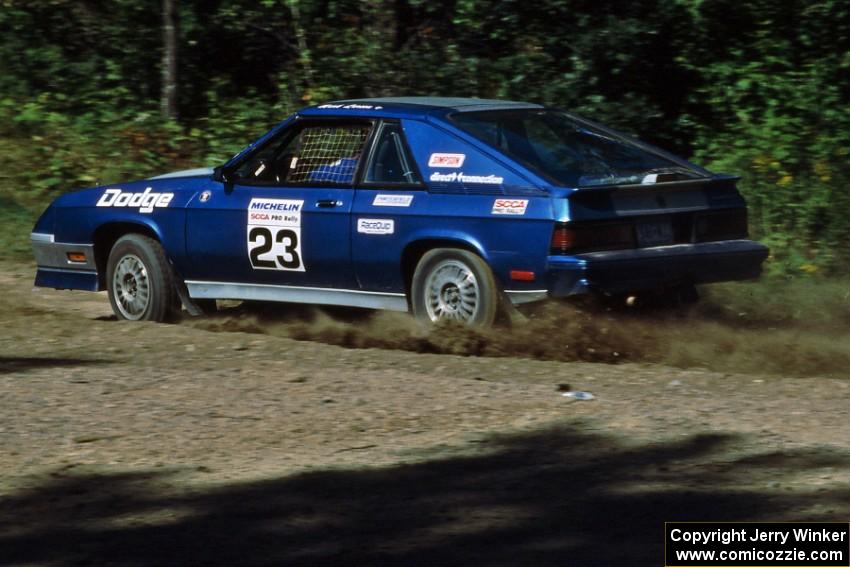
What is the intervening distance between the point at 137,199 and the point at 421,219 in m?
2.43

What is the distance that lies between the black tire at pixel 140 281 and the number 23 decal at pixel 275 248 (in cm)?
82

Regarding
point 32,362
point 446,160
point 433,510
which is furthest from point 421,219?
point 433,510

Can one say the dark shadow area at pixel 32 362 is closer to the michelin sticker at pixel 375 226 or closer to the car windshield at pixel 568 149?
the michelin sticker at pixel 375 226

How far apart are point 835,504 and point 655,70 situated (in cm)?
1068

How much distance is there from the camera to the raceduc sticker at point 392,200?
8891mm

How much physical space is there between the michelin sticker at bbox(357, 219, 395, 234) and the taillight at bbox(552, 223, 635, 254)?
3.89 ft

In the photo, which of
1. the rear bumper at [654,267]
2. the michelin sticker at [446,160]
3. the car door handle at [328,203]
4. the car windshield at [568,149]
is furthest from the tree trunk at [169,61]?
the rear bumper at [654,267]

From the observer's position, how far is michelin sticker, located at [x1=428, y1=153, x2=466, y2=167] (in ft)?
28.7

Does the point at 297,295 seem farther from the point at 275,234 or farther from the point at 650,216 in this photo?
the point at 650,216

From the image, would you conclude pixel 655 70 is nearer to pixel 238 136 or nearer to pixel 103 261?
pixel 238 136

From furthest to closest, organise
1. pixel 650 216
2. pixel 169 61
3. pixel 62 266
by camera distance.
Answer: pixel 169 61
pixel 62 266
pixel 650 216

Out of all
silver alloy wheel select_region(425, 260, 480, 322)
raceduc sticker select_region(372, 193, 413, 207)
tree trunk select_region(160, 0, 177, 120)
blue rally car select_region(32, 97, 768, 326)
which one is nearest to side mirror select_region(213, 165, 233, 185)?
blue rally car select_region(32, 97, 768, 326)

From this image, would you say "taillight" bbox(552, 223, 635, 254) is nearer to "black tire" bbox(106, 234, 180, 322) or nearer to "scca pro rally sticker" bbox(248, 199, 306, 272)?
"scca pro rally sticker" bbox(248, 199, 306, 272)

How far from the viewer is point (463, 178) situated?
28.6ft
